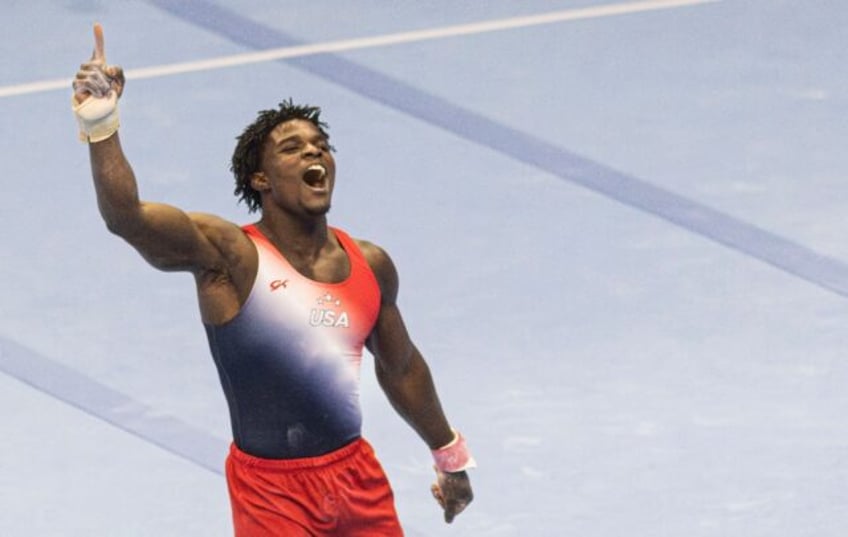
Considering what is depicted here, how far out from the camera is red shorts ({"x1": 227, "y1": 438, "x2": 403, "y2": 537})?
6.11 m

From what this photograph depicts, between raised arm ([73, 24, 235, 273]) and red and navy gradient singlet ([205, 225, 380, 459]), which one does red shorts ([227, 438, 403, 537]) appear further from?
raised arm ([73, 24, 235, 273])

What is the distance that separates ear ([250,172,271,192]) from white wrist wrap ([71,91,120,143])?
0.66 metres

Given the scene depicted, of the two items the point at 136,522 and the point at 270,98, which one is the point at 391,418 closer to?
the point at 136,522

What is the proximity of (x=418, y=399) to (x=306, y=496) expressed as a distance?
1.81 feet

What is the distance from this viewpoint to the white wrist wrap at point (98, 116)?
5559mm

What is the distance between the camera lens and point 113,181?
5.60 m

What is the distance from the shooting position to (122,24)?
11812 mm

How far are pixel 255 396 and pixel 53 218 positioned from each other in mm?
4004

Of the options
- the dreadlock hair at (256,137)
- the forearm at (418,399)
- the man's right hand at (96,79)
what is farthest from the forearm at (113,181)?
the forearm at (418,399)

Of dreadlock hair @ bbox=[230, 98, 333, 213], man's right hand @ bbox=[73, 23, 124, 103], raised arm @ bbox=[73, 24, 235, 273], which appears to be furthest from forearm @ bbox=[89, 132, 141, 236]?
dreadlock hair @ bbox=[230, 98, 333, 213]

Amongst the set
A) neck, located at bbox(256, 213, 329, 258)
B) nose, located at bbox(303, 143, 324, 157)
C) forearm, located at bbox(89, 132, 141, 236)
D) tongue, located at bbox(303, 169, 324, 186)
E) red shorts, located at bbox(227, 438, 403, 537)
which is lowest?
red shorts, located at bbox(227, 438, 403, 537)

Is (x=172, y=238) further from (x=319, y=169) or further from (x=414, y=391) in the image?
(x=414, y=391)

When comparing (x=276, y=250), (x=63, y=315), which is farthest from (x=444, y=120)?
(x=276, y=250)

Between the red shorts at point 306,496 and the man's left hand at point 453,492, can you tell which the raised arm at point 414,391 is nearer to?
the man's left hand at point 453,492
